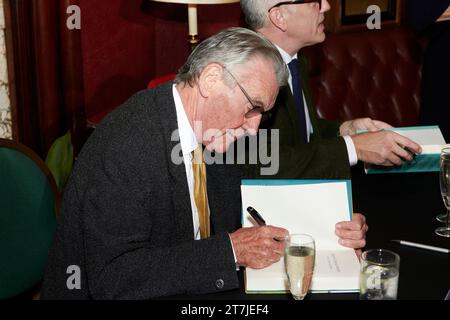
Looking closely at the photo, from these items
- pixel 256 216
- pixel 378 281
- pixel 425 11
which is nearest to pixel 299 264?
pixel 378 281

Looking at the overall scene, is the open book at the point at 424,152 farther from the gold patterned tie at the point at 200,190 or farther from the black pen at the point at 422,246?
the gold patterned tie at the point at 200,190

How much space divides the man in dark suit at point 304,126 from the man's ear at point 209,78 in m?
0.45

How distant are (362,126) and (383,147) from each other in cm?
31

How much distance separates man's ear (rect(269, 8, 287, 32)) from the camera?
8.28 feet

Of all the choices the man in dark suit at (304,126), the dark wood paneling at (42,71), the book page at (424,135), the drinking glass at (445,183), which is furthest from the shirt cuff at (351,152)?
the dark wood paneling at (42,71)

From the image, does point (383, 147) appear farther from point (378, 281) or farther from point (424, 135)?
point (378, 281)

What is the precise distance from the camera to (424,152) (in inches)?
88.4

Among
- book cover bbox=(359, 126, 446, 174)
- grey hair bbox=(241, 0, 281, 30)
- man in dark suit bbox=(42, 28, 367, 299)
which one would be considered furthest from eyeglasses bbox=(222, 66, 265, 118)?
grey hair bbox=(241, 0, 281, 30)

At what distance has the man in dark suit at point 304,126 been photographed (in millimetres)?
2244

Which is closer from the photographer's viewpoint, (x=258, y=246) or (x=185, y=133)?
(x=258, y=246)

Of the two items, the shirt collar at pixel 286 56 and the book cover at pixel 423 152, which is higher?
the shirt collar at pixel 286 56

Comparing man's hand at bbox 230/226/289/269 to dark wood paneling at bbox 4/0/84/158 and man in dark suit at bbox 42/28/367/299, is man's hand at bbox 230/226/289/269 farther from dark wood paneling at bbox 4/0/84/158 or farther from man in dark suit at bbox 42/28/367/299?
dark wood paneling at bbox 4/0/84/158

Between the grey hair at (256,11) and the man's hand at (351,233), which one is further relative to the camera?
the grey hair at (256,11)

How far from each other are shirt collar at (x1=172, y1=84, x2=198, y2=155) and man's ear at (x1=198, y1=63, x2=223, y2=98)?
9 centimetres
